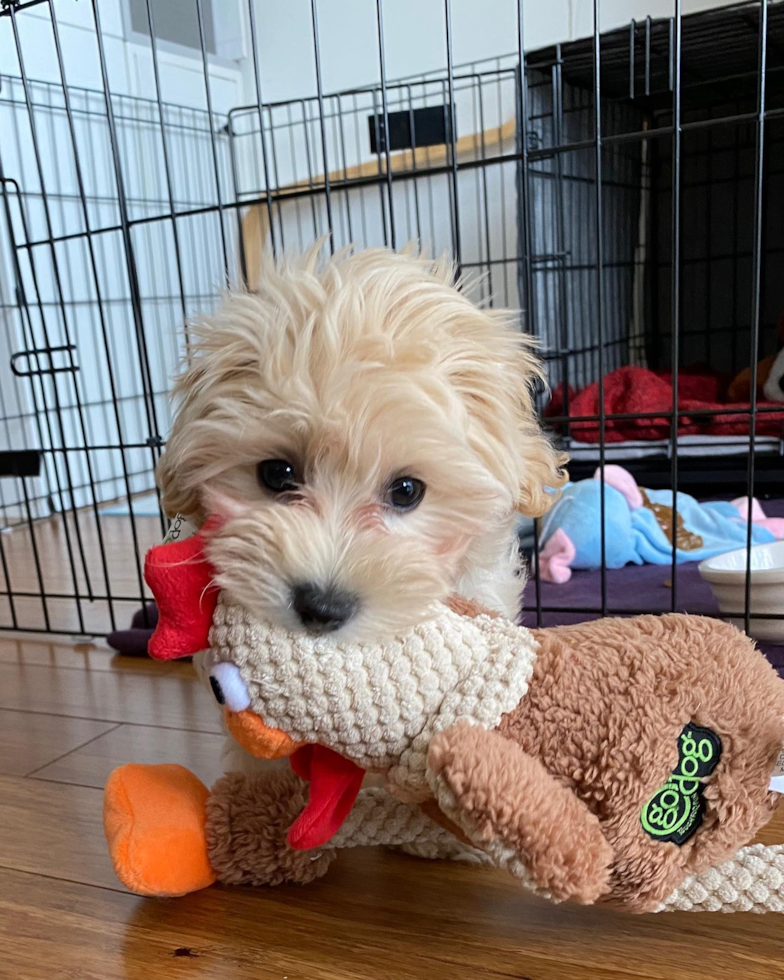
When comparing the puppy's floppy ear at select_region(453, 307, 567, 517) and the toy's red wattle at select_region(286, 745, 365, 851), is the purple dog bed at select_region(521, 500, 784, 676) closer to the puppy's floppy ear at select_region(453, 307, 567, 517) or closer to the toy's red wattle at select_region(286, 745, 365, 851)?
the puppy's floppy ear at select_region(453, 307, 567, 517)

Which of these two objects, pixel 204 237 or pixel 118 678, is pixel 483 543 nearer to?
pixel 118 678

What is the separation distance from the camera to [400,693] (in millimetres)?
746

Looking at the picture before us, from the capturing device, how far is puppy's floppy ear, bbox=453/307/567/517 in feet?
2.98

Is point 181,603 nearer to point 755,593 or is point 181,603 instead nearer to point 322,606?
point 322,606

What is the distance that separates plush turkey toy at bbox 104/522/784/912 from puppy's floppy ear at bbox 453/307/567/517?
0.62 ft

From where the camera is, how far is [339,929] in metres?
0.89

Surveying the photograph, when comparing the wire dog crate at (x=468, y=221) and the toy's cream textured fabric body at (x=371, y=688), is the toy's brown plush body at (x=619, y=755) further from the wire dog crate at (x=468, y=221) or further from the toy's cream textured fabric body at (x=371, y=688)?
the wire dog crate at (x=468, y=221)

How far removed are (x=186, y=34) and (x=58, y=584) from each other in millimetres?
2789

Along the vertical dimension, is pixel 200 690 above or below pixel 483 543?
below

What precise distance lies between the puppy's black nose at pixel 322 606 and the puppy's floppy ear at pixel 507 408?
0.26 metres

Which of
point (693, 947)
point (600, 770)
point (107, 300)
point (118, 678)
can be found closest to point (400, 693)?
point (600, 770)

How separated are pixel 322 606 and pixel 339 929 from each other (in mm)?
401

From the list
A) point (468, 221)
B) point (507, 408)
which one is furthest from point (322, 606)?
point (468, 221)

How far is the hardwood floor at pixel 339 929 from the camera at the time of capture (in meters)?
0.82
